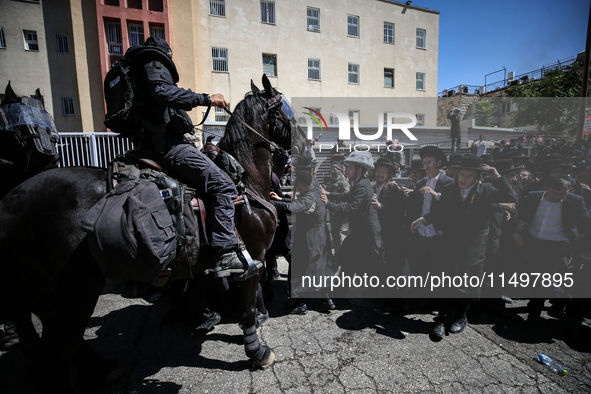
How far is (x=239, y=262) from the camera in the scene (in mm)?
2734

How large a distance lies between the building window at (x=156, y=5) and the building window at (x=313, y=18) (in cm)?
952

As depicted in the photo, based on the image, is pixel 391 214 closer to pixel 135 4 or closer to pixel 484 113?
pixel 484 113

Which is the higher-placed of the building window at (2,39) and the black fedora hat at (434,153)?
the building window at (2,39)

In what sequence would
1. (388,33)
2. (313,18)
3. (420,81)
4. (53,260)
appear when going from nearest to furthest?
(53,260)
(313,18)
(388,33)
(420,81)

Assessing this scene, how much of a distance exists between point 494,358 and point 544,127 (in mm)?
3281

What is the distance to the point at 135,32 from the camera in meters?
16.9

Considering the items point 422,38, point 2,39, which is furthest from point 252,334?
point 422,38

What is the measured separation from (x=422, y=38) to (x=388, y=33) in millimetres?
3351

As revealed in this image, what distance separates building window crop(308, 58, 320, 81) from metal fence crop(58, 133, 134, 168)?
14.2 metres

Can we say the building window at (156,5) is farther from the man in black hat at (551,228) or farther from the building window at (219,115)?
the man in black hat at (551,228)

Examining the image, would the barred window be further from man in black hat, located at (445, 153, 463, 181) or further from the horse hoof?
man in black hat, located at (445, 153, 463, 181)

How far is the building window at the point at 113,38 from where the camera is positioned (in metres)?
16.5

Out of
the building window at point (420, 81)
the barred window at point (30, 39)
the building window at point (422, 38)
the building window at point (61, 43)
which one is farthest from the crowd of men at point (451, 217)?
the building window at point (422, 38)

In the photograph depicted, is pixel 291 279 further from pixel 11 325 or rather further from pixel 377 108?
pixel 11 325
